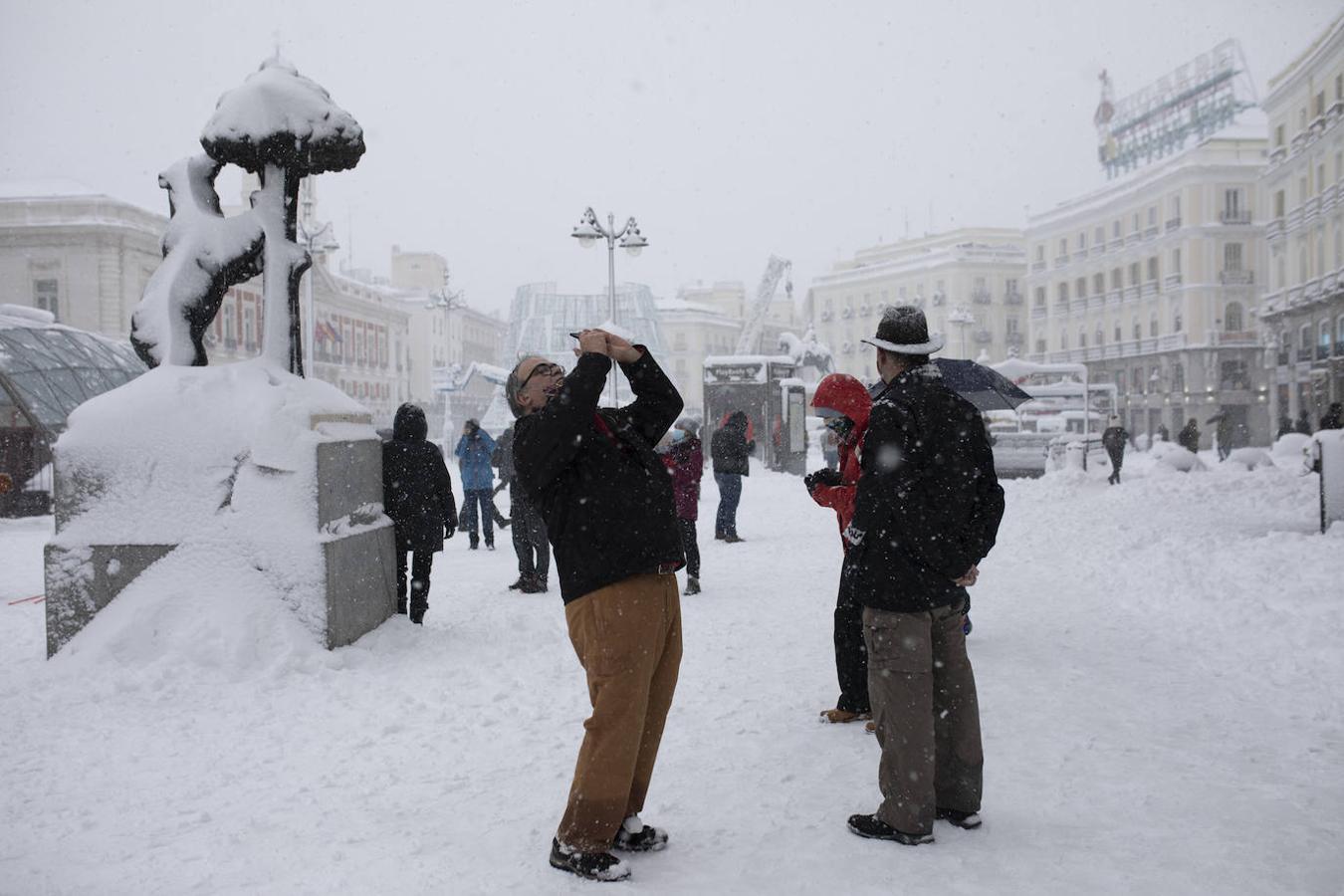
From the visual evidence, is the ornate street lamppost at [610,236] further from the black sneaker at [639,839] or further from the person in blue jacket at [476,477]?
the black sneaker at [639,839]

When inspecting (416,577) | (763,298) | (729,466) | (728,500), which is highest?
(763,298)

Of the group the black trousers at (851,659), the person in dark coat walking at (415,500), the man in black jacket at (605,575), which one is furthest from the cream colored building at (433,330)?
the man in black jacket at (605,575)

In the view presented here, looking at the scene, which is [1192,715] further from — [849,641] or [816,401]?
[816,401]

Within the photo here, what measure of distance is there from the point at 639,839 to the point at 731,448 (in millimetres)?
9344

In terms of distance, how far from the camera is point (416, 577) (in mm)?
7094

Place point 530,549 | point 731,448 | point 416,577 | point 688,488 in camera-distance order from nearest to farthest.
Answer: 1. point 416,577
2. point 530,549
3. point 688,488
4. point 731,448

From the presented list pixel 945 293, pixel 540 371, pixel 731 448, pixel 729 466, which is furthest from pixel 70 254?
pixel 945 293

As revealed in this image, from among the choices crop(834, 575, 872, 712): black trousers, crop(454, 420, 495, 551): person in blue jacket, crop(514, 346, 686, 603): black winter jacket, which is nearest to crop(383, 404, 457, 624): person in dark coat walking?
crop(834, 575, 872, 712): black trousers

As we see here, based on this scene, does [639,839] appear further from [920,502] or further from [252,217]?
[252,217]

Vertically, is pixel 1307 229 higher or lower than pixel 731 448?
higher

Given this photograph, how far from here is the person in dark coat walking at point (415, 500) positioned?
22.8 ft

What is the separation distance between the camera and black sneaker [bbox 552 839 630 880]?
119 inches

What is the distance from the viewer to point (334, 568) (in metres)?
5.77

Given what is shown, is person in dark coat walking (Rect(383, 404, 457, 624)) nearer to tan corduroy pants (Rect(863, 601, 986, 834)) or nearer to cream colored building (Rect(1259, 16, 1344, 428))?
tan corduroy pants (Rect(863, 601, 986, 834))
